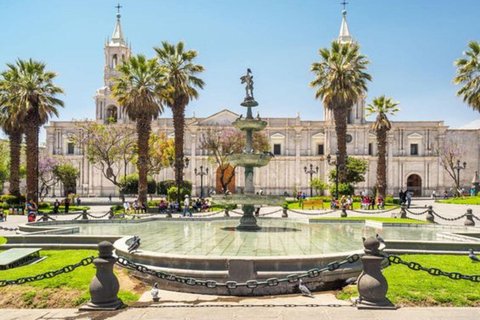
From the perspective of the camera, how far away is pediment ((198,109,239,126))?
54062 mm

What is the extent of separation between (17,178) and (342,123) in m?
23.6

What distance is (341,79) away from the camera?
33.0 m

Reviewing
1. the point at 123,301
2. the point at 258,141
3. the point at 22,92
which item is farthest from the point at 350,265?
the point at 258,141

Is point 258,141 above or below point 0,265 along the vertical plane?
above

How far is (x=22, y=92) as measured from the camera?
28.0 meters

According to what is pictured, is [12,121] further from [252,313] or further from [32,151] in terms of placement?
[252,313]

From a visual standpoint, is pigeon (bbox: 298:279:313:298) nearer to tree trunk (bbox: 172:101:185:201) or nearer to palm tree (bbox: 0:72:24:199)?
tree trunk (bbox: 172:101:185:201)

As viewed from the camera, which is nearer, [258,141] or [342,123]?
[342,123]

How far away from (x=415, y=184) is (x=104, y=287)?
55.7m

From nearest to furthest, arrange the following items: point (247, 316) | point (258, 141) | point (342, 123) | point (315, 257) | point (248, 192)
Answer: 1. point (247, 316)
2. point (315, 257)
3. point (248, 192)
4. point (342, 123)
5. point (258, 141)

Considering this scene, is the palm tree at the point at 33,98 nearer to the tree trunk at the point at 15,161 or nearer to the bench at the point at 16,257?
the tree trunk at the point at 15,161

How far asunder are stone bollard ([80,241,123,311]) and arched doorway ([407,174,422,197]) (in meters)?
54.6

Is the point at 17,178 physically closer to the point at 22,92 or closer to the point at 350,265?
the point at 22,92

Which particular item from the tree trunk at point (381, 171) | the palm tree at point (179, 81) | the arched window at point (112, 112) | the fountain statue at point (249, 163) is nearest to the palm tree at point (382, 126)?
the tree trunk at point (381, 171)
